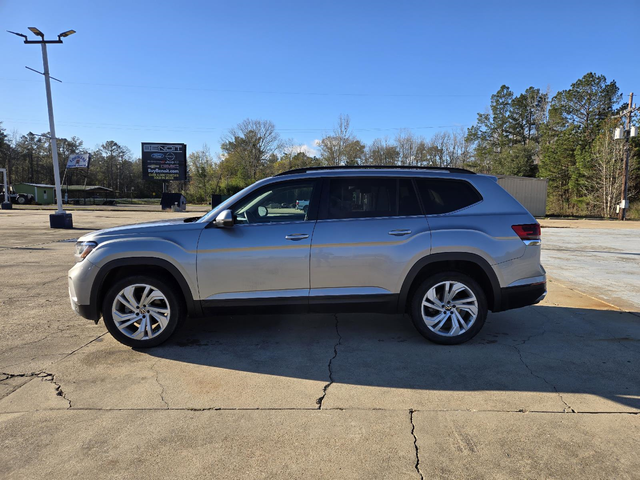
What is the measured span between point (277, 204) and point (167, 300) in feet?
4.97

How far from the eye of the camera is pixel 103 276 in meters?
4.07

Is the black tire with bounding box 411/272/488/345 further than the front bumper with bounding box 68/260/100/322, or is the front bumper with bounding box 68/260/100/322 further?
the black tire with bounding box 411/272/488/345

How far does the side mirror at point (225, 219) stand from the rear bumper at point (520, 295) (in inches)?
115

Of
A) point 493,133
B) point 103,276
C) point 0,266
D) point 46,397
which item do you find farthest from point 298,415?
point 493,133

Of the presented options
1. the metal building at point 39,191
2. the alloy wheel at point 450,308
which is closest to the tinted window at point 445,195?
the alloy wheel at point 450,308

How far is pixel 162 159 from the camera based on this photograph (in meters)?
46.0

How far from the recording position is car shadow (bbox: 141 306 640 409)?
353 centimetres

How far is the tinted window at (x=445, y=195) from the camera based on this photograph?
4.35 meters

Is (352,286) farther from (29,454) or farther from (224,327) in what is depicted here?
(29,454)

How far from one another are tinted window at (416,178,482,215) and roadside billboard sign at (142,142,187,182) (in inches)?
1803

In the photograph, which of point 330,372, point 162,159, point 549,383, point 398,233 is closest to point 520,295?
point 549,383

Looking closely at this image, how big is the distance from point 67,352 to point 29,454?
1880 millimetres

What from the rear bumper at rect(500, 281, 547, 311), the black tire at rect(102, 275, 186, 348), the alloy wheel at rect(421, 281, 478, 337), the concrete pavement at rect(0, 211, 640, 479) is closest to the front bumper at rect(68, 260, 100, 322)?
the black tire at rect(102, 275, 186, 348)

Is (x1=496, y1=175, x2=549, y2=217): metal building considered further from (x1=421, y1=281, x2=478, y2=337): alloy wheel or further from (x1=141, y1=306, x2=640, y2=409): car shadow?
(x1=421, y1=281, x2=478, y2=337): alloy wheel
